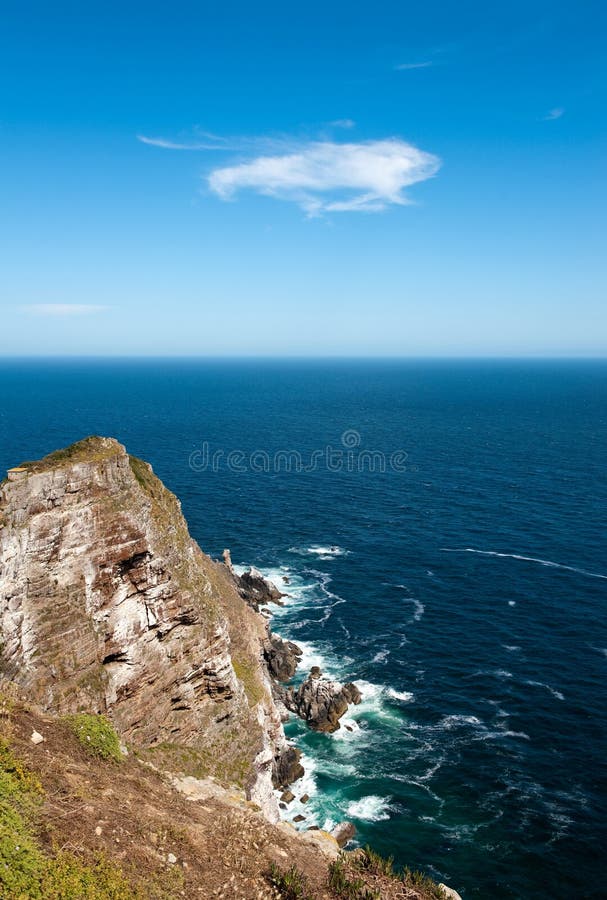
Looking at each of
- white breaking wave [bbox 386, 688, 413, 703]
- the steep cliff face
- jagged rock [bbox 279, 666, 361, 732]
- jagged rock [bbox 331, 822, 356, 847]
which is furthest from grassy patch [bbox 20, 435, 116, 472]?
white breaking wave [bbox 386, 688, 413, 703]

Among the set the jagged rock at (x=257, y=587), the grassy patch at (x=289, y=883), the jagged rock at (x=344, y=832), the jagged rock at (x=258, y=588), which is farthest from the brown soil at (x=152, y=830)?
the jagged rock at (x=258, y=588)

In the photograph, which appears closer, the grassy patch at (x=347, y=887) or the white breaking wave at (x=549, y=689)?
the grassy patch at (x=347, y=887)

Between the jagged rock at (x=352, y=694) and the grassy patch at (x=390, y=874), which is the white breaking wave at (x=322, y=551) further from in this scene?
the grassy patch at (x=390, y=874)

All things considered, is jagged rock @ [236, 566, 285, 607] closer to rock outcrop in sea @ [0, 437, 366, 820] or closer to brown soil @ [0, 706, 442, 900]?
rock outcrop in sea @ [0, 437, 366, 820]

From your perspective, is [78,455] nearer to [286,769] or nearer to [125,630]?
[125,630]

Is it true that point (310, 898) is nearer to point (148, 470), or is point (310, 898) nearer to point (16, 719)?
point (16, 719)

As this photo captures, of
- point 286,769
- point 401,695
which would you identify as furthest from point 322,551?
point 286,769
